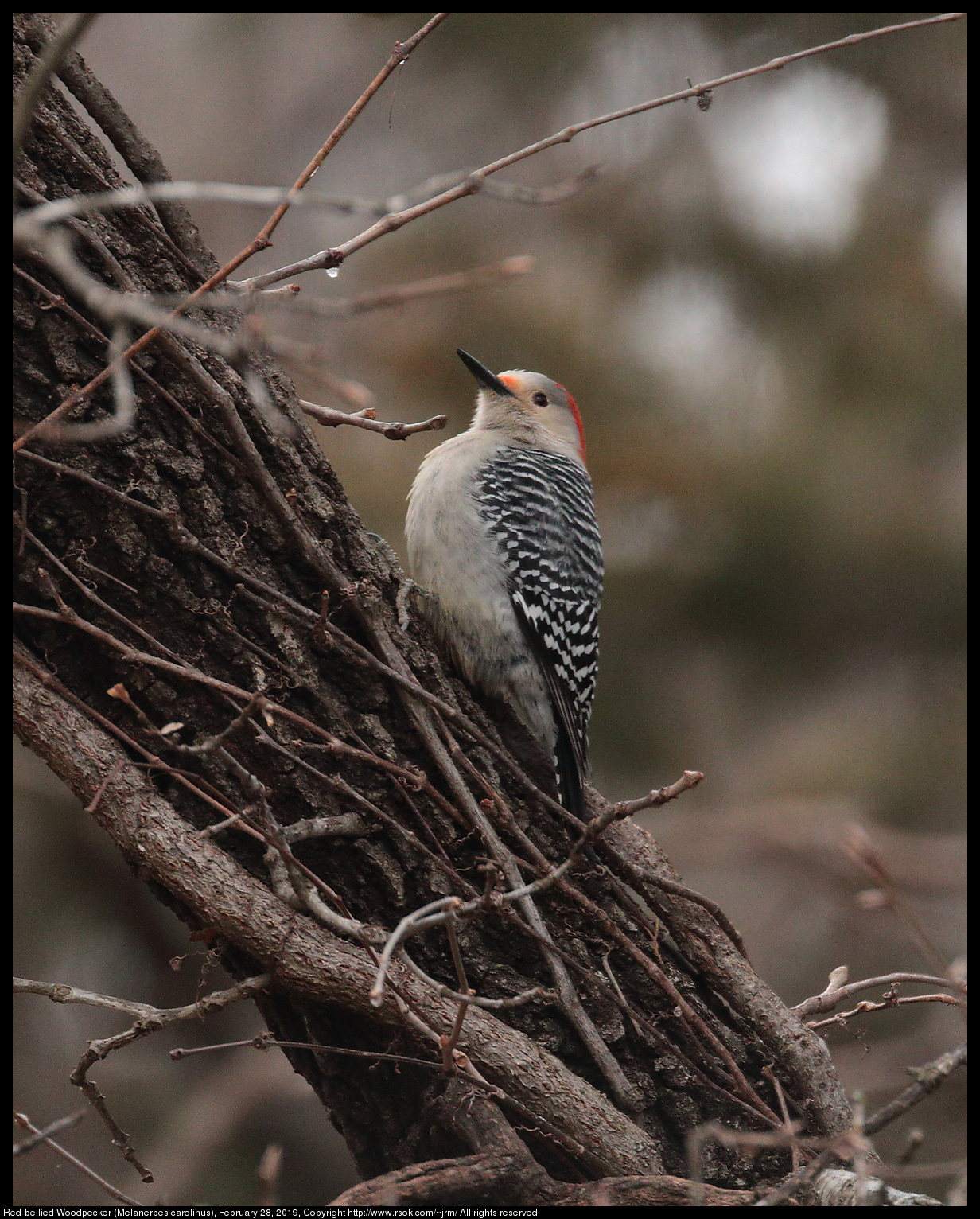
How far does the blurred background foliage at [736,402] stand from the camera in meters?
7.13

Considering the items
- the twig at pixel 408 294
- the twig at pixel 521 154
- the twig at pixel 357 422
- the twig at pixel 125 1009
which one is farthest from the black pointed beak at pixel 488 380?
the twig at pixel 408 294

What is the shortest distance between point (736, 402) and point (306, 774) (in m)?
5.96

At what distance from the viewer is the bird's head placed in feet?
14.5

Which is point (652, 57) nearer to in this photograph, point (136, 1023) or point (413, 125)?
point (413, 125)

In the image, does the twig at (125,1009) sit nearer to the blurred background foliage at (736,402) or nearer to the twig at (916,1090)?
the twig at (916,1090)

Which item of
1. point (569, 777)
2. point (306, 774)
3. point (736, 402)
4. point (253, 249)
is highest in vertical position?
point (736, 402)

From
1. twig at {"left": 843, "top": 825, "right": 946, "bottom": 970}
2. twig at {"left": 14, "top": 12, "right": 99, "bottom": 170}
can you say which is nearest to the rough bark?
twig at {"left": 843, "top": 825, "right": 946, "bottom": 970}

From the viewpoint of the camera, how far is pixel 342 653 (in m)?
2.45

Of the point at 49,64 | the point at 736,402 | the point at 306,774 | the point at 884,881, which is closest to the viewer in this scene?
the point at 49,64

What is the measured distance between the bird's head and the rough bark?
76.1 inches

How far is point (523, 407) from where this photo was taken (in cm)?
446

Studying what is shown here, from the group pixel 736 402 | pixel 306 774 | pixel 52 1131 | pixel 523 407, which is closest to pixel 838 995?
pixel 306 774

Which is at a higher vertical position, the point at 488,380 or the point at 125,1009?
the point at 488,380

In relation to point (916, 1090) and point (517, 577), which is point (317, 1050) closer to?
point (916, 1090)
